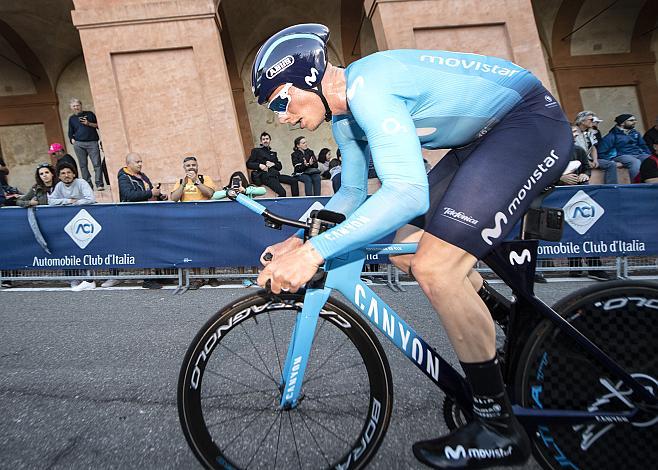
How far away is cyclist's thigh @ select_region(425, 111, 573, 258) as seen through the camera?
1.34 metres

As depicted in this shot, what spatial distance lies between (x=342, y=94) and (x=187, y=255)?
15.1ft

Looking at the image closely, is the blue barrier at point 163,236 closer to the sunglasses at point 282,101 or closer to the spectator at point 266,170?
the spectator at point 266,170

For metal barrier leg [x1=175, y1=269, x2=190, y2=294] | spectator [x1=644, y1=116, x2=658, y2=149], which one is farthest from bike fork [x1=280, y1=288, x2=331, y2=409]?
spectator [x1=644, y1=116, x2=658, y2=149]

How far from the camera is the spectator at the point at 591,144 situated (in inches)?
300

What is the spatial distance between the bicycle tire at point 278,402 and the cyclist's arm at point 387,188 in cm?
35

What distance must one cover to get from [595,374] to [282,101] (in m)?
1.68

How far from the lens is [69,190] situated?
240 inches

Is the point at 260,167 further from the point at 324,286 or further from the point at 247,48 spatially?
the point at 247,48

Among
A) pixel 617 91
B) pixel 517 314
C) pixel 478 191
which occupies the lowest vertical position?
pixel 517 314

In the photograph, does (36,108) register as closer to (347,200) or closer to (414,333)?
(347,200)

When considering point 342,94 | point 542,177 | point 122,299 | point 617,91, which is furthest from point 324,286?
point 617,91

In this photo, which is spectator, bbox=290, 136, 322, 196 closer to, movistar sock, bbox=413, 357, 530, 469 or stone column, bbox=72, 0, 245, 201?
stone column, bbox=72, 0, 245, 201

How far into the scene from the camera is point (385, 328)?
4.60ft

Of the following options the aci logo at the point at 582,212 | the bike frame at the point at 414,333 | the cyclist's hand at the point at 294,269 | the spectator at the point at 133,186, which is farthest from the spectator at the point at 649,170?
the spectator at the point at 133,186
